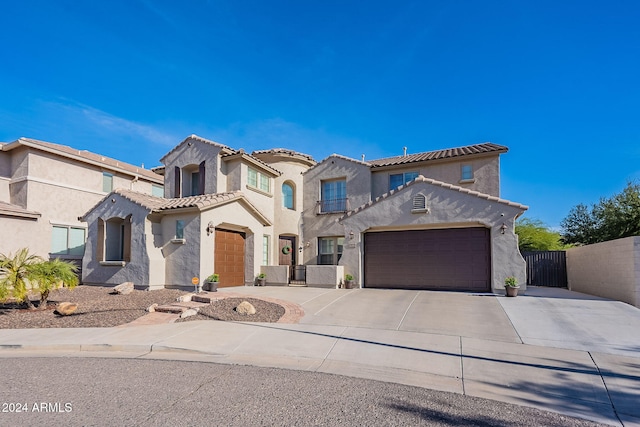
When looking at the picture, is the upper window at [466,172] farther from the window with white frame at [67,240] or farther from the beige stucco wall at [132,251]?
the window with white frame at [67,240]

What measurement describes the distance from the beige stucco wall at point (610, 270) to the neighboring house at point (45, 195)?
2369cm

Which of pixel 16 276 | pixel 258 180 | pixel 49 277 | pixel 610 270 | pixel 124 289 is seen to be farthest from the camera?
pixel 258 180

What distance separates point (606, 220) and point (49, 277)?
2627 centimetres

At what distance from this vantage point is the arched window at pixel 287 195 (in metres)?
20.7

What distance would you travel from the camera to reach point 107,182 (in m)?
21.4

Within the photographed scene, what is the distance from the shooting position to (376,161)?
21.0m

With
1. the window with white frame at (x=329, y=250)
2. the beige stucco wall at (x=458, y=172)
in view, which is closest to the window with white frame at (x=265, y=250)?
the window with white frame at (x=329, y=250)

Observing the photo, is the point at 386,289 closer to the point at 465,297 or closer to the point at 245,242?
the point at 465,297

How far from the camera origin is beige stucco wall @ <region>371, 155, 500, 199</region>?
56.5ft

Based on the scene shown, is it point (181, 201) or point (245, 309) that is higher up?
point (181, 201)

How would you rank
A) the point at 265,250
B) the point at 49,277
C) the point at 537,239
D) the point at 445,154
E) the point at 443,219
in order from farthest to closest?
the point at 537,239, the point at 265,250, the point at 445,154, the point at 443,219, the point at 49,277

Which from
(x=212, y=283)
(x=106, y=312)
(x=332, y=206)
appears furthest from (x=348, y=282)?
(x=106, y=312)

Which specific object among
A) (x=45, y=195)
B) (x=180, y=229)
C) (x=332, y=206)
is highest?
(x=45, y=195)

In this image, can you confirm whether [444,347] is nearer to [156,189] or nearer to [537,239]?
[156,189]
